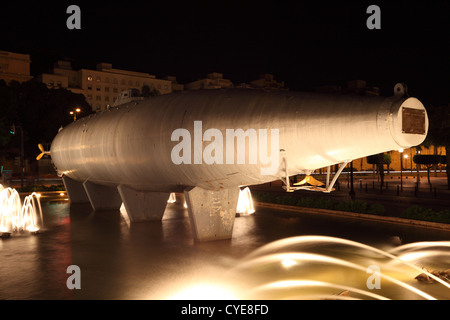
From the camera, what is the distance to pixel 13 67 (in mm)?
93125

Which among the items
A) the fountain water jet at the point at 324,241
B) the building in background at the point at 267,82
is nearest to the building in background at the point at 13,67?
the building in background at the point at 267,82

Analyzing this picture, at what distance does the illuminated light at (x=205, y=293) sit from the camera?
7855 millimetres

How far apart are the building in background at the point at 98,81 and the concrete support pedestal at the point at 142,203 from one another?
88347mm

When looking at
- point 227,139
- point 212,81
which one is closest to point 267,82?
point 212,81

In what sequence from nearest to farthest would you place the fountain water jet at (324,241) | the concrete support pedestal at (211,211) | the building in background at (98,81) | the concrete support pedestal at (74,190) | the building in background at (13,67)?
the fountain water jet at (324,241) → the concrete support pedestal at (211,211) → the concrete support pedestal at (74,190) → the building in background at (13,67) → the building in background at (98,81)

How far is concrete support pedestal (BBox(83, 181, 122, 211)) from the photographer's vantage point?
70.1 feet

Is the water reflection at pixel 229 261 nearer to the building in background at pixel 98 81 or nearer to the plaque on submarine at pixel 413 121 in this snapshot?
the plaque on submarine at pixel 413 121

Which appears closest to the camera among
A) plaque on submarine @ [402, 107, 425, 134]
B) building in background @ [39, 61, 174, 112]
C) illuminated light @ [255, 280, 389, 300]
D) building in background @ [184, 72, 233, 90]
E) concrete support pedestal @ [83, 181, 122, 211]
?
plaque on submarine @ [402, 107, 425, 134]

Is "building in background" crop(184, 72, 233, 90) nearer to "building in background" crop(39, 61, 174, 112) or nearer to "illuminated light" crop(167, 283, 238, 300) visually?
"building in background" crop(39, 61, 174, 112)

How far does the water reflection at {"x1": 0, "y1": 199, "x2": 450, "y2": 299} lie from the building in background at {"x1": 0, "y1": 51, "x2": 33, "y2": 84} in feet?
288

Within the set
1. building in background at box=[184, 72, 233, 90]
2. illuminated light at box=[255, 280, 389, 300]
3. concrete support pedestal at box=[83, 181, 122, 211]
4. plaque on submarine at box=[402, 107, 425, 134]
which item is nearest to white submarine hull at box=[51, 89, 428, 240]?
plaque on submarine at box=[402, 107, 425, 134]

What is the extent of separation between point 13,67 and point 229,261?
99.5 meters

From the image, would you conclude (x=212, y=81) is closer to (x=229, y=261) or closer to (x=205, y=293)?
(x=229, y=261)
